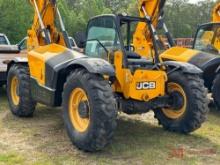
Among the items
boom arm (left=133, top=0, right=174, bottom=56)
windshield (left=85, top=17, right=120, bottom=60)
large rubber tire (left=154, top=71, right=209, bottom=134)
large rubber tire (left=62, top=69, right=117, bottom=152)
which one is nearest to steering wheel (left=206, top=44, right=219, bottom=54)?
boom arm (left=133, top=0, right=174, bottom=56)

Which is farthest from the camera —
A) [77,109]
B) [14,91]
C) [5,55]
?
[5,55]

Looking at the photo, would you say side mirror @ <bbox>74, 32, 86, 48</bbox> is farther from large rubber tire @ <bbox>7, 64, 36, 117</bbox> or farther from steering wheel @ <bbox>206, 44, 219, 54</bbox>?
steering wheel @ <bbox>206, 44, 219, 54</bbox>

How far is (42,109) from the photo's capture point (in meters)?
9.36

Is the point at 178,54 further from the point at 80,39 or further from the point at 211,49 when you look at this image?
the point at 80,39

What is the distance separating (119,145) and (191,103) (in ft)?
4.46

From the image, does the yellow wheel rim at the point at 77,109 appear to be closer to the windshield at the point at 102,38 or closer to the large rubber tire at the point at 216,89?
the windshield at the point at 102,38

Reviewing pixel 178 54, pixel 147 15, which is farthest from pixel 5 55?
pixel 178 54

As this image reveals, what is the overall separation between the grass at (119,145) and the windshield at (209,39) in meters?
2.26

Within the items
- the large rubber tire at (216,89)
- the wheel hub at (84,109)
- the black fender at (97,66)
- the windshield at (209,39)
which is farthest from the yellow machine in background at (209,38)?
the wheel hub at (84,109)

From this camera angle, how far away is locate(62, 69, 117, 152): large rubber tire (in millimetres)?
5840

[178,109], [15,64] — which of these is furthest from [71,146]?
[15,64]

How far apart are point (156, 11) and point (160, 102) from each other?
3828 millimetres

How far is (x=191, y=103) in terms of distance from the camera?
6.97m

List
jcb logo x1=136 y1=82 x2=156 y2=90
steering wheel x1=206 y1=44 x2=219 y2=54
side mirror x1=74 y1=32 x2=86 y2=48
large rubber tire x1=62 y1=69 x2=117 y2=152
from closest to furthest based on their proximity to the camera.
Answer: large rubber tire x1=62 y1=69 x2=117 y2=152 → jcb logo x1=136 y1=82 x2=156 y2=90 → side mirror x1=74 y1=32 x2=86 y2=48 → steering wheel x1=206 y1=44 x2=219 y2=54
